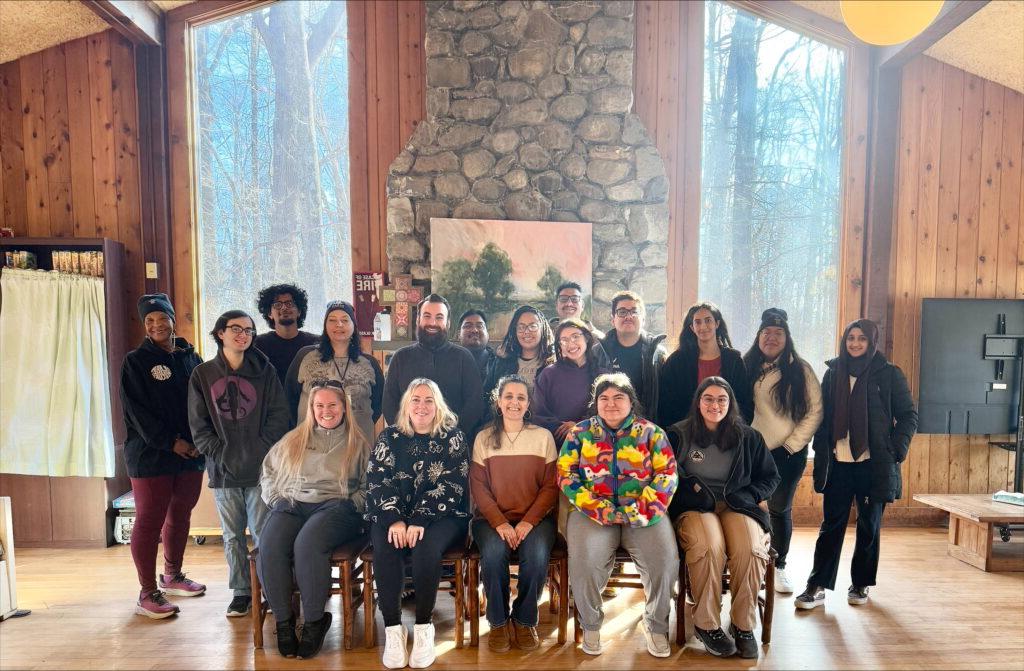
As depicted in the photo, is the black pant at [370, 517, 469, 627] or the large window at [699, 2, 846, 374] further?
the large window at [699, 2, 846, 374]

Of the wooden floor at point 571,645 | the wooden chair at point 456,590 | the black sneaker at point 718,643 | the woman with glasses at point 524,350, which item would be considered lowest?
the wooden floor at point 571,645

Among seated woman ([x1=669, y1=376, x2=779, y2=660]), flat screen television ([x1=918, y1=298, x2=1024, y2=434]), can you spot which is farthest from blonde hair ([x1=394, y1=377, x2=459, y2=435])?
flat screen television ([x1=918, y1=298, x2=1024, y2=434])

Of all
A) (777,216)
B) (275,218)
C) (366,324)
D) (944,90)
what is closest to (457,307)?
(366,324)

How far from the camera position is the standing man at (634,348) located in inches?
113

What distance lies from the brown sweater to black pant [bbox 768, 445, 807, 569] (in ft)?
3.81

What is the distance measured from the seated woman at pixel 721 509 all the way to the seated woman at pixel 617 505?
0.40 ft

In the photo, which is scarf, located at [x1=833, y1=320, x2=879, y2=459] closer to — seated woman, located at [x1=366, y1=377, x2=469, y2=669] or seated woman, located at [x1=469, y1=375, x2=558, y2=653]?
seated woman, located at [x1=469, y1=375, x2=558, y2=653]

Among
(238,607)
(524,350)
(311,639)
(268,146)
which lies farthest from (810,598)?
(268,146)

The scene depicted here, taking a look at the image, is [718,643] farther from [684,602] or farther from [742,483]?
[742,483]

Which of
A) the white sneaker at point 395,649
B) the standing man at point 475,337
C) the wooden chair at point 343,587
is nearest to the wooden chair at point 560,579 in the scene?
the white sneaker at point 395,649

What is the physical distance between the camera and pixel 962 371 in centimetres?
373

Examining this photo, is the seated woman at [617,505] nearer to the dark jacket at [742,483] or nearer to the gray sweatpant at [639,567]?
the gray sweatpant at [639,567]

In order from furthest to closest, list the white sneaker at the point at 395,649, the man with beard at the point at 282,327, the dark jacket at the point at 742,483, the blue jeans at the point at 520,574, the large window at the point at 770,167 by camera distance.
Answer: the large window at the point at 770,167
the man with beard at the point at 282,327
the dark jacket at the point at 742,483
the blue jeans at the point at 520,574
the white sneaker at the point at 395,649

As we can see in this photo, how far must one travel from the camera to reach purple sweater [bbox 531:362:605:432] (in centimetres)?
274
